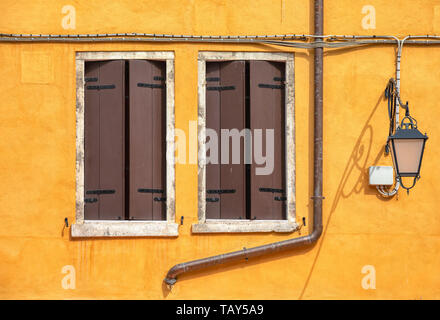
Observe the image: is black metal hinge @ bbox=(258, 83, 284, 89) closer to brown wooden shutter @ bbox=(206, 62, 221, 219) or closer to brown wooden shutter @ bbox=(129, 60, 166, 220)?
brown wooden shutter @ bbox=(206, 62, 221, 219)

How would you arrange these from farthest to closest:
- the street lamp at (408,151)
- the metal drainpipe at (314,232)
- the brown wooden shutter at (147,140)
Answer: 1. the brown wooden shutter at (147,140)
2. the metal drainpipe at (314,232)
3. the street lamp at (408,151)

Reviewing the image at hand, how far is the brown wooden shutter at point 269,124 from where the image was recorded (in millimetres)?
5574

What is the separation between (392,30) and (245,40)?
1.61 metres

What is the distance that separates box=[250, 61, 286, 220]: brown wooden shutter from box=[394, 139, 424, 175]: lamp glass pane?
134cm

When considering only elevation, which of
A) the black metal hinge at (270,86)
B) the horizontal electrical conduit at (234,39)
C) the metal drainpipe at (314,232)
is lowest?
the metal drainpipe at (314,232)

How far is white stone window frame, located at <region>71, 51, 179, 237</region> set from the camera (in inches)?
215

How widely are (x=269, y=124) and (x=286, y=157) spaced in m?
0.41

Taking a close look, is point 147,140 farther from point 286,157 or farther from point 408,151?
point 408,151

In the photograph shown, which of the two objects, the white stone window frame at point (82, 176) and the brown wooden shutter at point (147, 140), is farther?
the brown wooden shutter at point (147, 140)

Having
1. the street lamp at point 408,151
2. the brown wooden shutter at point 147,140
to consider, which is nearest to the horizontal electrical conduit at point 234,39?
the brown wooden shutter at point 147,140

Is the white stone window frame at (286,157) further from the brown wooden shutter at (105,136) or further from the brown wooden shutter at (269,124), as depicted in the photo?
the brown wooden shutter at (105,136)

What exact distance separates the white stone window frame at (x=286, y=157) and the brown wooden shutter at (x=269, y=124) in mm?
76

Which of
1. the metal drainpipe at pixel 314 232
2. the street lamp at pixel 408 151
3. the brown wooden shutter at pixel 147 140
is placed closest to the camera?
the street lamp at pixel 408 151
